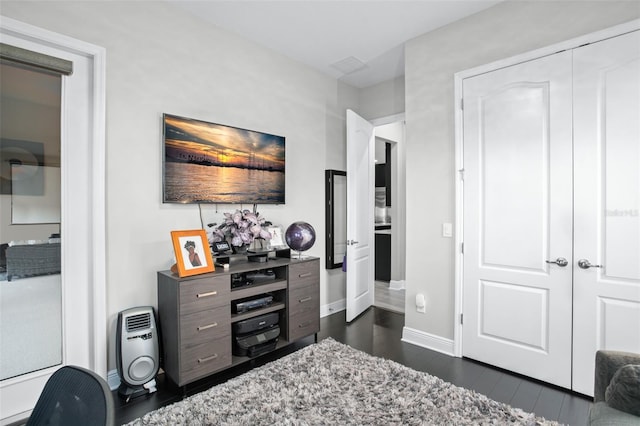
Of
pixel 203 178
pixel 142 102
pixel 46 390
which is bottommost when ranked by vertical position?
pixel 46 390

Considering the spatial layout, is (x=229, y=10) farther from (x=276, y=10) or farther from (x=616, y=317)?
(x=616, y=317)

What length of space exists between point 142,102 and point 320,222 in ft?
7.20

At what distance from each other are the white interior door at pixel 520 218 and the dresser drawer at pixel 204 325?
6.63ft

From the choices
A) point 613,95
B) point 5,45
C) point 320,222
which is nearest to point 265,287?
point 320,222

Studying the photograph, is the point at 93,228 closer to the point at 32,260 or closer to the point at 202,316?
the point at 32,260

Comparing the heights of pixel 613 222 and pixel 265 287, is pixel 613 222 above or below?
above

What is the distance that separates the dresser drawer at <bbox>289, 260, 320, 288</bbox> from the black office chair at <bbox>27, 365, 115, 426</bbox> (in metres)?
2.04

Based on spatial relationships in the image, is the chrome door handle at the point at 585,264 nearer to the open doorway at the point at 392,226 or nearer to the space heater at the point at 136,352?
the open doorway at the point at 392,226

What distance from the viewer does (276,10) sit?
8.82 feet

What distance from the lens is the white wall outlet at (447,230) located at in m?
2.89

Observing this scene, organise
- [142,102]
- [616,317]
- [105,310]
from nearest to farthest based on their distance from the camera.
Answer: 1. [616,317]
2. [105,310]
3. [142,102]

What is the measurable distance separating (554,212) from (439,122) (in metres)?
1.21

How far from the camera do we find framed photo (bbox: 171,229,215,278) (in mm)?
2271

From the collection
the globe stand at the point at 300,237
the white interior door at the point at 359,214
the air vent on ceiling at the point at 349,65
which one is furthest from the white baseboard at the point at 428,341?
the air vent on ceiling at the point at 349,65
